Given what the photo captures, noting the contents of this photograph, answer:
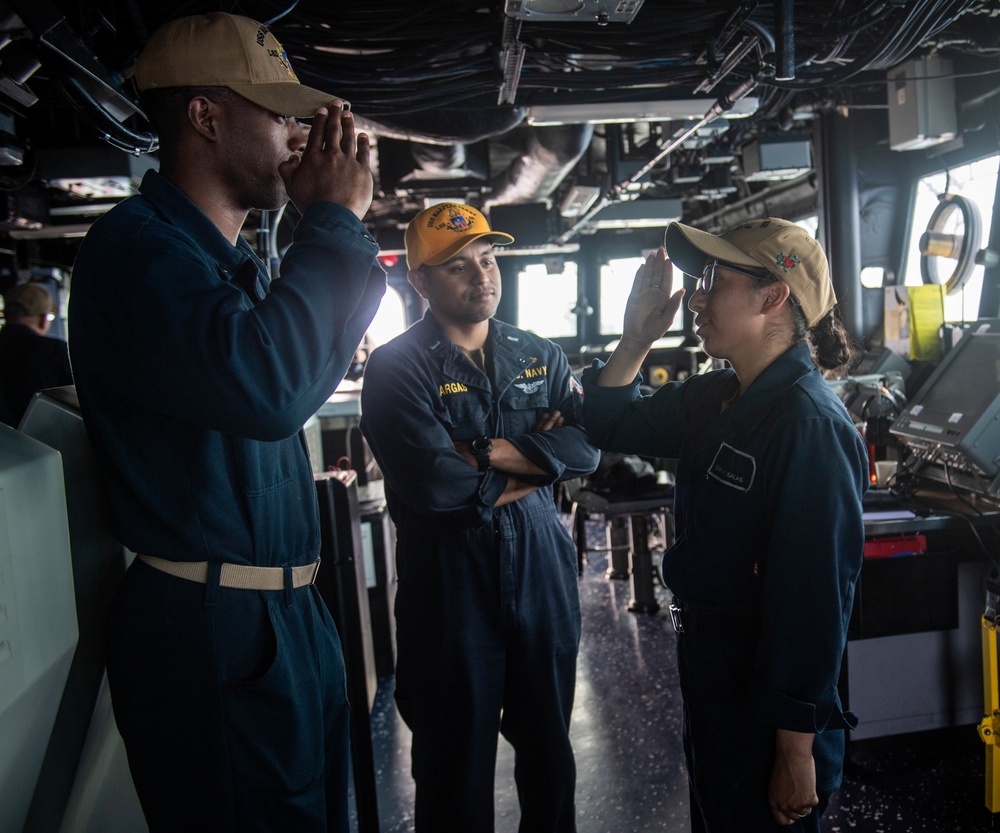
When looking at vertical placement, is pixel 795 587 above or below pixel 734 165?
below

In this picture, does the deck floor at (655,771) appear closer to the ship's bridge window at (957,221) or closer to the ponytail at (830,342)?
the ponytail at (830,342)

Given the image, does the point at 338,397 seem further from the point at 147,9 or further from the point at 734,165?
the point at 734,165

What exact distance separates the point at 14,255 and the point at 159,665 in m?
8.57

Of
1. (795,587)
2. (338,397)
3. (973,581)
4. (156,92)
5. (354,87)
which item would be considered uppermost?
(354,87)

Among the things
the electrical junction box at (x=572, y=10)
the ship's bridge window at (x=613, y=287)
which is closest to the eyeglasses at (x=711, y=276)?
the electrical junction box at (x=572, y=10)

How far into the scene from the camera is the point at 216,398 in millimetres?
948

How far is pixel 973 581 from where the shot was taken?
9.32 feet

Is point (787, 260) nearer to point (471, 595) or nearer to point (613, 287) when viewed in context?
point (471, 595)

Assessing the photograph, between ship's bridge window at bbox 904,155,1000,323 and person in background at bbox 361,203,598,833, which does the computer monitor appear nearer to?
ship's bridge window at bbox 904,155,1000,323

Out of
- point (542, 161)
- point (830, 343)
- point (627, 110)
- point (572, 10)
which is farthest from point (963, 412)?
Result: point (542, 161)

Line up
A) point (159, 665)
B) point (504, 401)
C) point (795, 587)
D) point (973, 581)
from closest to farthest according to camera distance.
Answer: point (159, 665) < point (795, 587) < point (504, 401) < point (973, 581)

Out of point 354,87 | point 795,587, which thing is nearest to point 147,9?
point 354,87

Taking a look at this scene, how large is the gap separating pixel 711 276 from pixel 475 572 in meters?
0.99

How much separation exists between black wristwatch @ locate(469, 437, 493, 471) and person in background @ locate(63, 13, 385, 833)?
860mm
